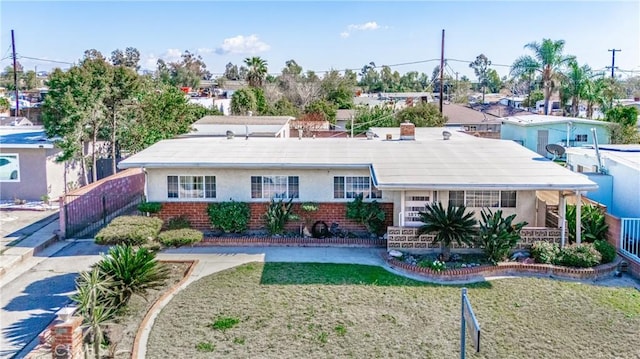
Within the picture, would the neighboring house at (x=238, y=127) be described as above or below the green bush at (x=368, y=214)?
above

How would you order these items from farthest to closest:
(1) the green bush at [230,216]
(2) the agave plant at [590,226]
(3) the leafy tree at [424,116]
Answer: (3) the leafy tree at [424,116], (1) the green bush at [230,216], (2) the agave plant at [590,226]

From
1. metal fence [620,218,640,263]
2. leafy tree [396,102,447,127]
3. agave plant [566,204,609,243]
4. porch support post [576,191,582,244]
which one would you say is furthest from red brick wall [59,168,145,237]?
leafy tree [396,102,447,127]

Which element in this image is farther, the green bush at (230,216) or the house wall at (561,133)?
the house wall at (561,133)

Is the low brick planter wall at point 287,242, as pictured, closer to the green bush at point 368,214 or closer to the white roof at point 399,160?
the green bush at point 368,214

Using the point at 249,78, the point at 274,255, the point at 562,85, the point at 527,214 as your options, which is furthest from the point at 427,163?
the point at 249,78

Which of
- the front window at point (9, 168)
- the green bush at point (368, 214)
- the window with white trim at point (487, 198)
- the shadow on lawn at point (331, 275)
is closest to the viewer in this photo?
the shadow on lawn at point (331, 275)

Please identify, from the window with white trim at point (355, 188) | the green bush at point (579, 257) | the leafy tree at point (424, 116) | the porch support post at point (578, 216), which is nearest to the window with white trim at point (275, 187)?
the window with white trim at point (355, 188)

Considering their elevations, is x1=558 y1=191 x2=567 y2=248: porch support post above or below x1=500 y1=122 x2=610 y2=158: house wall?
below

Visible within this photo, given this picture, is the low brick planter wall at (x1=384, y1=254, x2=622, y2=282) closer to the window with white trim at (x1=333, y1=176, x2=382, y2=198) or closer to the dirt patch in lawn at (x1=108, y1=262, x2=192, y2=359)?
the window with white trim at (x1=333, y1=176, x2=382, y2=198)
